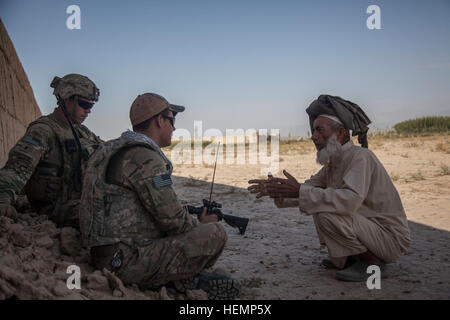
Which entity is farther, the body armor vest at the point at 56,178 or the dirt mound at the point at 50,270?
the body armor vest at the point at 56,178

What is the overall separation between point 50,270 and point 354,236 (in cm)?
229

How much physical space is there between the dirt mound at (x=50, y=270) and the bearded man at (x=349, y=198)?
1159 millimetres

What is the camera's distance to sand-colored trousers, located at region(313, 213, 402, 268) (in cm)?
304

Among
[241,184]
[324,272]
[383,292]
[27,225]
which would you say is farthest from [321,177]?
[241,184]

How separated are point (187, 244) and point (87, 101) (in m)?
2.00

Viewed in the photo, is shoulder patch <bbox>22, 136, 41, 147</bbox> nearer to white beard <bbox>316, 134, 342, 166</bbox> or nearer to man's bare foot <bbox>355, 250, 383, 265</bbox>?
white beard <bbox>316, 134, 342, 166</bbox>

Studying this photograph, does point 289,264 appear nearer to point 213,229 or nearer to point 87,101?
point 213,229

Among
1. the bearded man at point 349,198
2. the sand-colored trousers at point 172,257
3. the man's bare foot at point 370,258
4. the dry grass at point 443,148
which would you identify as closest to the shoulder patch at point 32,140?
the sand-colored trousers at point 172,257

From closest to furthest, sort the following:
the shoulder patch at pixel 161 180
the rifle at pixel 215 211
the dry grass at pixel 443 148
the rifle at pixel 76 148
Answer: the shoulder patch at pixel 161 180 → the rifle at pixel 215 211 → the rifle at pixel 76 148 → the dry grass at pixel 443 148

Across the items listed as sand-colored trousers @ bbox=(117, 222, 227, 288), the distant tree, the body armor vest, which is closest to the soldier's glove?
the body armor vest

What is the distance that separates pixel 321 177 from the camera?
3.73 m

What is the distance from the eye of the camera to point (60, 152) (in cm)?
349

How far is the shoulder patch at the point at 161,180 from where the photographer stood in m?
2.42
